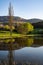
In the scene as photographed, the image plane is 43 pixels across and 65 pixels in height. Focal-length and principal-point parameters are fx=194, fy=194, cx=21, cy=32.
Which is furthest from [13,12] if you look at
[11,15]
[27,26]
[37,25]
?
[37,25]

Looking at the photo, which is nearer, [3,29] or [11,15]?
[11,15]

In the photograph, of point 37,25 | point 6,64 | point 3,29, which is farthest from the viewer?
point 37,25

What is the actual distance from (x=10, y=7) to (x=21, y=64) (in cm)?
4171

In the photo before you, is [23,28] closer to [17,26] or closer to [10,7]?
[17,26]

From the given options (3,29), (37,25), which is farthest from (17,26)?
(37,25)

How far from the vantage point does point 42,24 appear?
288ft

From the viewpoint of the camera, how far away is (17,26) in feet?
214

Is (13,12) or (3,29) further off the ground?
(13,12)

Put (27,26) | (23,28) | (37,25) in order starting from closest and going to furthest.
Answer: (23,28) < (27,26) < (37,25)

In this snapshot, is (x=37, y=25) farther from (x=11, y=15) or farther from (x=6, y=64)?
(x=6, y=64)

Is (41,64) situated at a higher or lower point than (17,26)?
higher

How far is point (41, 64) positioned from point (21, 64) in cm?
117

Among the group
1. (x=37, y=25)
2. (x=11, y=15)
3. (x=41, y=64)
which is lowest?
(x=37, y=25)

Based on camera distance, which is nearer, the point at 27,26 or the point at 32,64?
the point at 32,64
